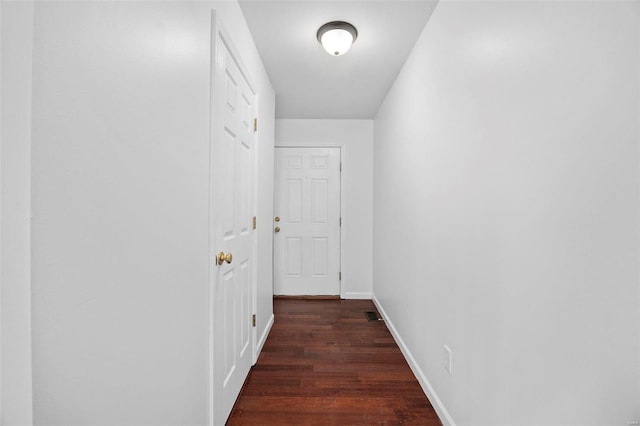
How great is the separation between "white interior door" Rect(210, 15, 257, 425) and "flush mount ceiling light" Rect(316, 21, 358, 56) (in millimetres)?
599

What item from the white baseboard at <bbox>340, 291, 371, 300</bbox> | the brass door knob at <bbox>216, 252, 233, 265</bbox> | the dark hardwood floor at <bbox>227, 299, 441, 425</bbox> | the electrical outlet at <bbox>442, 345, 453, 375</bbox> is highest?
the brass door knob at <bbox>216, 252, 233, 265</bbox>

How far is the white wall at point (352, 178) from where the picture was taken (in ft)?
13.6

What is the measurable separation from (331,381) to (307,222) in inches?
91.3

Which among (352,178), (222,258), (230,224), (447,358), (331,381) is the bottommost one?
(331,381)

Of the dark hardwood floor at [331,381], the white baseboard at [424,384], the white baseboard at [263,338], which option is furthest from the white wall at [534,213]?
the white baseboard at [263,338]

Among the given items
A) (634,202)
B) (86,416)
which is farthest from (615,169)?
(86,416)

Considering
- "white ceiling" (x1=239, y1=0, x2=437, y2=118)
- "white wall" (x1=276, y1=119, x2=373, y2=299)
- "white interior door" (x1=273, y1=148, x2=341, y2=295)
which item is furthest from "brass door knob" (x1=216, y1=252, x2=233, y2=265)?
"white wall" (x1=276, y1=119, x2=373, y2=299)

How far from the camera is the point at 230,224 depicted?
173 centimetres

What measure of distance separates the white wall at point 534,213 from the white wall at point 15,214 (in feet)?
3.90

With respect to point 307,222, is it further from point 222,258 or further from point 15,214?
point 15,214

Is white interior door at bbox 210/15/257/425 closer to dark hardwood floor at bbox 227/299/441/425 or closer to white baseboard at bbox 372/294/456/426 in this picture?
dark hardwood floor at bbox 227/299/441/425

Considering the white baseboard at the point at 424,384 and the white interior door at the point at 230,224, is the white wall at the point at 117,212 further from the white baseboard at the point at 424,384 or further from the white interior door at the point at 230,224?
the white baseboard at the point at 424,384

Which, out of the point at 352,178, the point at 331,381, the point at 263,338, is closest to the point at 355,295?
the point at 352,178

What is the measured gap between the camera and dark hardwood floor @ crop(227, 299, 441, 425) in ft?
5.64
